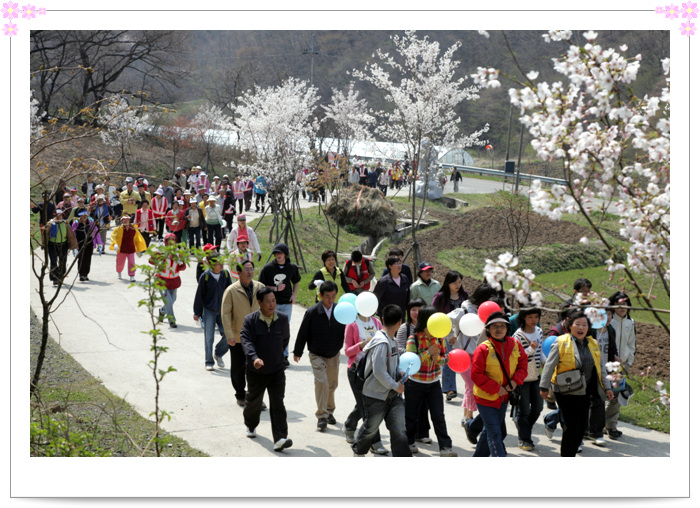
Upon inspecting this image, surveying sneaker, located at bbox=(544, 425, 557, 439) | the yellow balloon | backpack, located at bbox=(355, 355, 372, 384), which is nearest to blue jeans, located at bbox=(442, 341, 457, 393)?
sneaker, located at bbox=(544, 425, 557, 439)

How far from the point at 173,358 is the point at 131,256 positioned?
17.5 ft

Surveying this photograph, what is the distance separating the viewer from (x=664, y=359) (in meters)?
11.9

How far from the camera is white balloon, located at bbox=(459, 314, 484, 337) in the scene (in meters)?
8.25

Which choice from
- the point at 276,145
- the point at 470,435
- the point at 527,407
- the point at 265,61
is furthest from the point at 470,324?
the point at 265,61

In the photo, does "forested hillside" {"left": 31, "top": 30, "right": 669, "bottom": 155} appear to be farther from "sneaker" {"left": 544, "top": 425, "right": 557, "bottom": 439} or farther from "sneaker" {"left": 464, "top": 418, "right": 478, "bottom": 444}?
"sneaker" {"left": 544, "top": 425, "right": 557, "bottom": 439}

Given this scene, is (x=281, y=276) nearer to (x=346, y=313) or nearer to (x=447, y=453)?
(x=346, y=313)

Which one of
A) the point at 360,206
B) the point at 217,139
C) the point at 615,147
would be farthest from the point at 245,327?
the point at 217,139

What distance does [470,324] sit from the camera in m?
8.24
